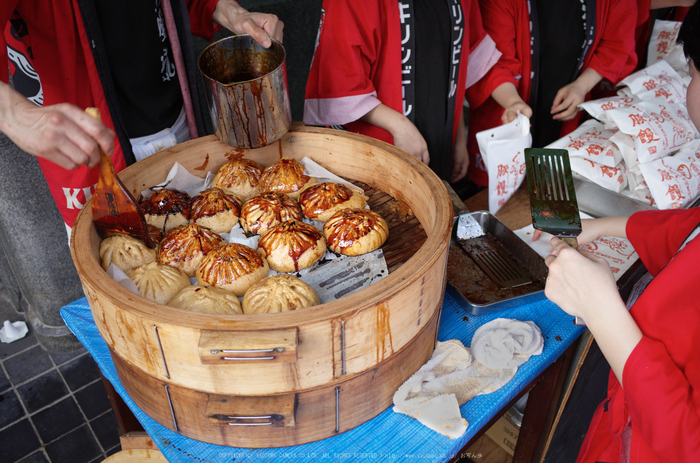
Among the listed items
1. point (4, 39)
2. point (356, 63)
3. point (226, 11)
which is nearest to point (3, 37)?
point (4, 39)

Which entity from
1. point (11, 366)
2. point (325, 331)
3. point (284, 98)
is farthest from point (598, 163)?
point (11, 366)

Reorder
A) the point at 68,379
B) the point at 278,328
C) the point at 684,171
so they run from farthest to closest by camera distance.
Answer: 1. the point at 68,379
2. the point at 684,171
3. the point at 278,328

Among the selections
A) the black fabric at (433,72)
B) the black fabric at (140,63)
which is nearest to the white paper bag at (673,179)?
the black fabric at (433,72)

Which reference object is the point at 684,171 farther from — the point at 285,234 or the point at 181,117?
the point at 181,117

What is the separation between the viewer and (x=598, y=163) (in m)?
2.85

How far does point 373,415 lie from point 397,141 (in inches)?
65.0

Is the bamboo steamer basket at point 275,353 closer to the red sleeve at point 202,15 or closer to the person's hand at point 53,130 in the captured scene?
the person's hand at point 53,130

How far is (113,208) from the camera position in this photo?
179 cm

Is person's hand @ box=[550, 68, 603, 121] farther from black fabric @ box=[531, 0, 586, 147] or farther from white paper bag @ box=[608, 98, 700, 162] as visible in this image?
white paper bag @ box=[608, 98, 700, 162]

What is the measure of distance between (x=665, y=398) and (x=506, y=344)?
2.04 ft

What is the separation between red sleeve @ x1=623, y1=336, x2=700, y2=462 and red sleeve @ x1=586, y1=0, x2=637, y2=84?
286cm

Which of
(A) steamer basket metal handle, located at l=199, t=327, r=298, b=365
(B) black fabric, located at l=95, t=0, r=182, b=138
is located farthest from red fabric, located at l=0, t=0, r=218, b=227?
(A) steamer basket metal handle, located at l=199, t=327, r=298, b=365

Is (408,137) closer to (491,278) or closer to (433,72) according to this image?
(433,72)

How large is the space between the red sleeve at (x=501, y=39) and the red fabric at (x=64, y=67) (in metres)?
2.50
